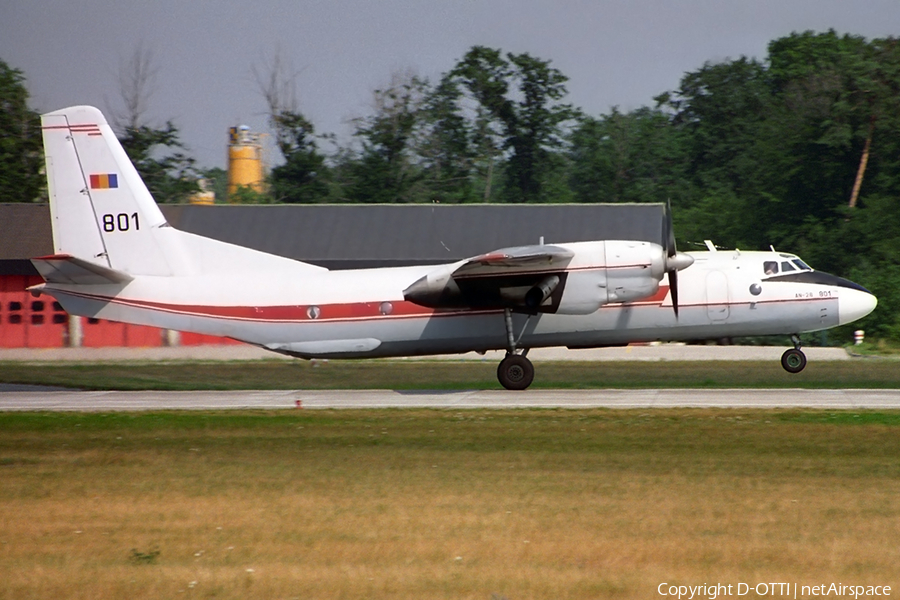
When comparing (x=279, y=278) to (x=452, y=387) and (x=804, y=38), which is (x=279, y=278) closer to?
(x=452, y=387)

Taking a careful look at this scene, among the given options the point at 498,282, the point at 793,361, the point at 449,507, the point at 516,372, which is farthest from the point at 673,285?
the point at 449,507

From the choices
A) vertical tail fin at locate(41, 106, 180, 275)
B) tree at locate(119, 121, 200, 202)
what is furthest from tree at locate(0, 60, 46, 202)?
vertical tail fin at locate(41, 106, 180, 275)

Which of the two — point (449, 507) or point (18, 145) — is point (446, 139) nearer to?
point (18, 145)

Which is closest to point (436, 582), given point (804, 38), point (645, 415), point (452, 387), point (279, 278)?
point (645, 415)

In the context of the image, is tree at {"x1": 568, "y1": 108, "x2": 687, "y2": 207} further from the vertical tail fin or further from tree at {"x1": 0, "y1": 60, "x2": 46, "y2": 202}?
the vertical tail fin

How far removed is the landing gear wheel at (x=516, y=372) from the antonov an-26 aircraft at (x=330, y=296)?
24 mm

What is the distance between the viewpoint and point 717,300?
23797 millimetres

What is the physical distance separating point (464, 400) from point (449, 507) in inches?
418

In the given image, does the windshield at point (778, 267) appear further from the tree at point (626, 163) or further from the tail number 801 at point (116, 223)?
the tree at point (626, 163)

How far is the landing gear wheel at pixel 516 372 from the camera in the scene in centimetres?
2417

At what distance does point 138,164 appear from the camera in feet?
208

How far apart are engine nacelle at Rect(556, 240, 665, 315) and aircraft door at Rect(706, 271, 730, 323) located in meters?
1.89

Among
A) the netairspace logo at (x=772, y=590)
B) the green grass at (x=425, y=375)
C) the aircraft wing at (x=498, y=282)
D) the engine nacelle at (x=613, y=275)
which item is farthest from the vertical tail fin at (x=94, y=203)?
the netairspace logo at (x=772, y=590)

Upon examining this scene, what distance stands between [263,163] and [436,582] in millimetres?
67939
